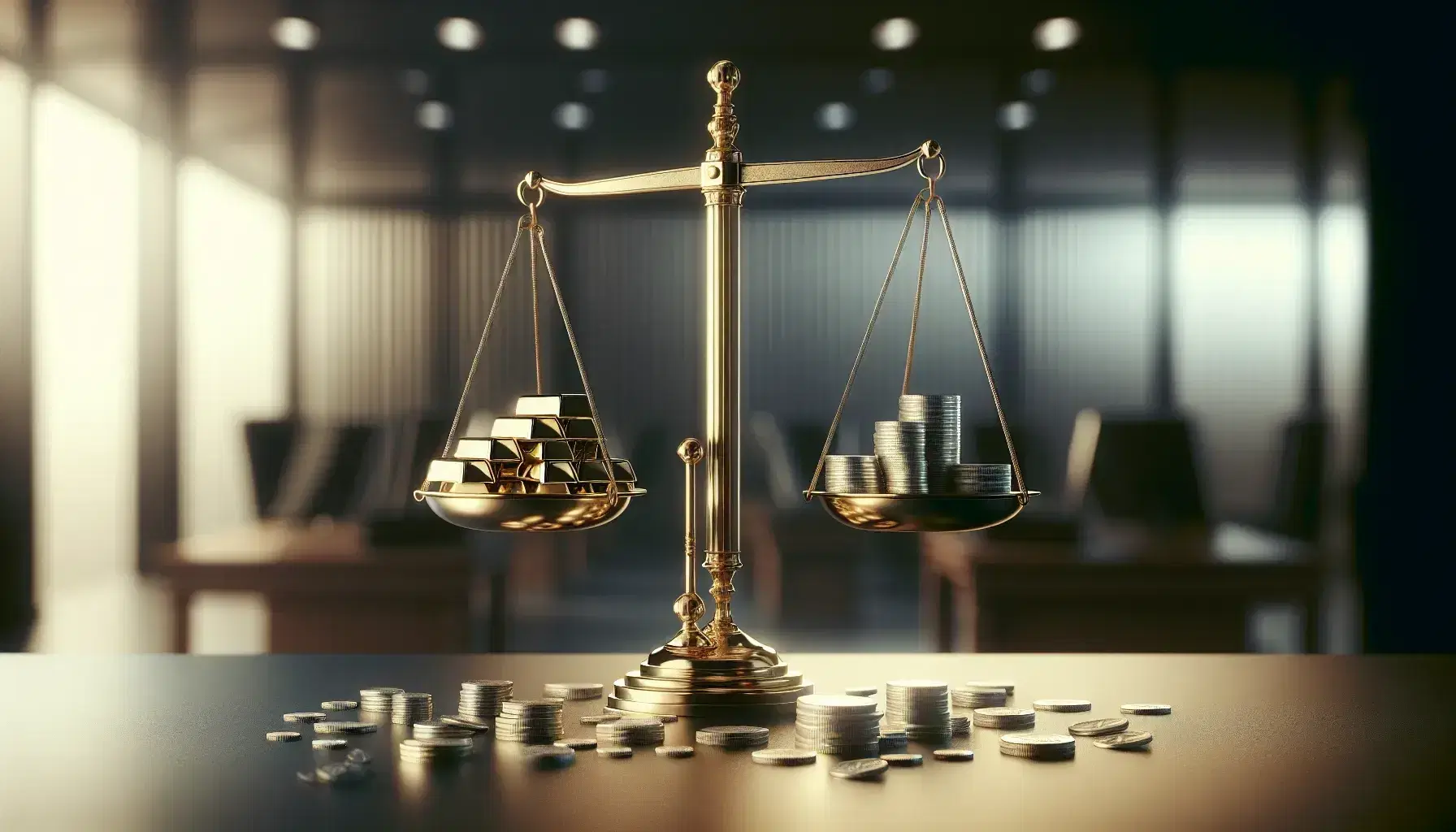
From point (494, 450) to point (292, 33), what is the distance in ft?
13.8

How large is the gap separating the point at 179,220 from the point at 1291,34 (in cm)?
385

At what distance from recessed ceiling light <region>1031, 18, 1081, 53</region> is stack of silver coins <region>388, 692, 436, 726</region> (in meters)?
4.33

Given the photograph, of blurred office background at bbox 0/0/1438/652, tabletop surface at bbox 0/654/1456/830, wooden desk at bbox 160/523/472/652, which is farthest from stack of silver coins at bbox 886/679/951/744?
blurred office background at bbox 0/0/1438/652

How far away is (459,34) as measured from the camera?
17.3 ft

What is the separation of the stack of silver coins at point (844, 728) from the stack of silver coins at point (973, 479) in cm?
27

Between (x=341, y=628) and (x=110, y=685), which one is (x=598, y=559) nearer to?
(x=341, y=628)

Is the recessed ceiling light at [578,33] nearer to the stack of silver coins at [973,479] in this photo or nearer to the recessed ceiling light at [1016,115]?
the recessed ceiling light at [1016,115]

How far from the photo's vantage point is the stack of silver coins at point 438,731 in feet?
4.20

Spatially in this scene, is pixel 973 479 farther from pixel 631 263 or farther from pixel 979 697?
→ pixel 631 263

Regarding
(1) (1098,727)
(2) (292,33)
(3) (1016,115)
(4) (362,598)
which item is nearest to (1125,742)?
(1) (1098,727)

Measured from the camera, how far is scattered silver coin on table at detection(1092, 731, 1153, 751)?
1.31m

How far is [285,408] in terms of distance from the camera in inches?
207

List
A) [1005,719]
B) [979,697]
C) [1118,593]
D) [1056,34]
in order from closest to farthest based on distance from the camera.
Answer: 1. [1005,719]
2. [979,697]
3. [1118,593]
4. [1056,34]

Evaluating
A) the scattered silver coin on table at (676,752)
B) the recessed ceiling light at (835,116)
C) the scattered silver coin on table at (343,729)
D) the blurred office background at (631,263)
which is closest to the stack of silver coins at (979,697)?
the scattered silver coin on table at (676,752)
